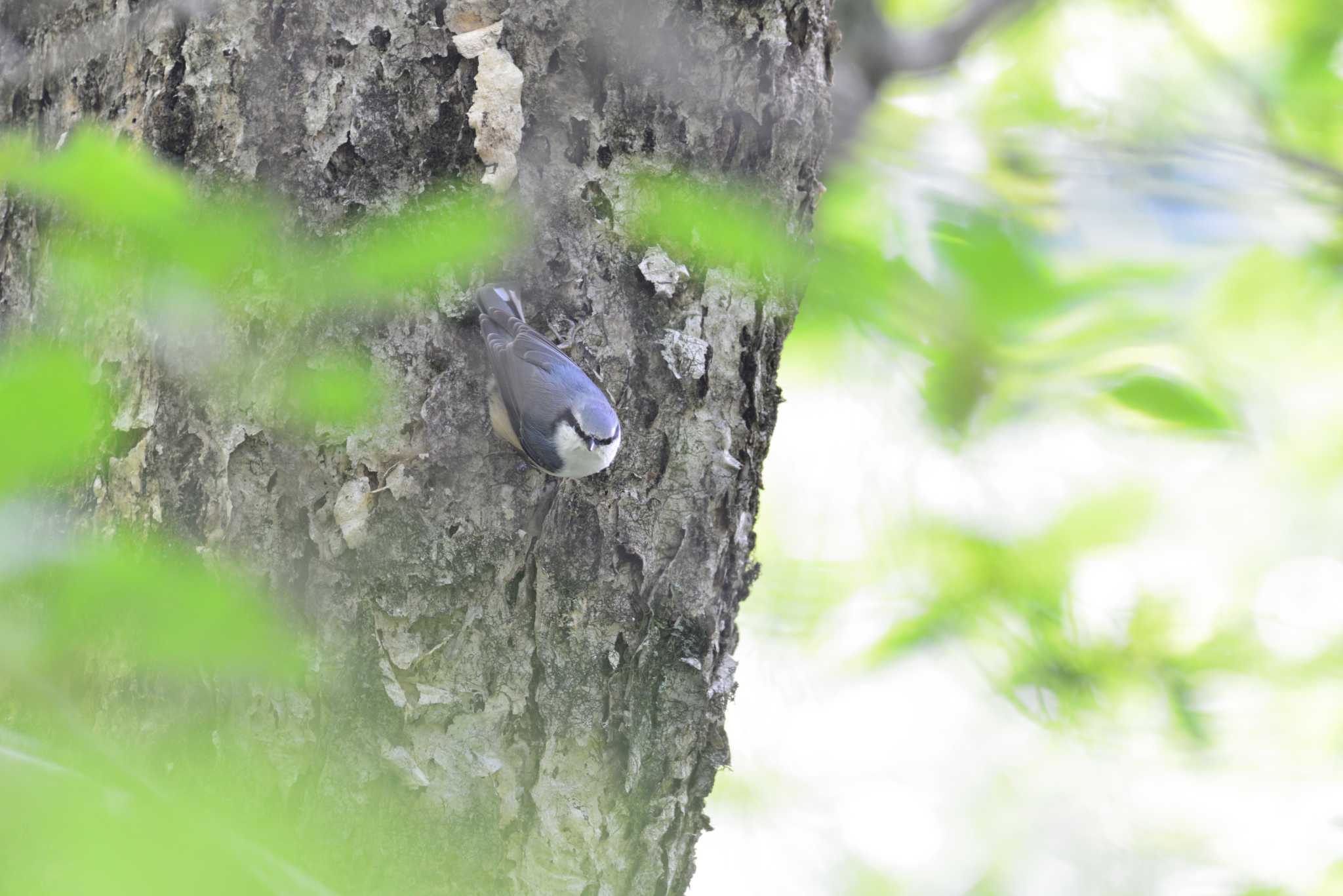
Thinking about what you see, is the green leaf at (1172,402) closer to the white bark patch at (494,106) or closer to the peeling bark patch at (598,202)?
the peeling bark patch at (598,202)

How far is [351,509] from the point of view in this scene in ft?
4.07

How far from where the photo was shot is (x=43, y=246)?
136 cm

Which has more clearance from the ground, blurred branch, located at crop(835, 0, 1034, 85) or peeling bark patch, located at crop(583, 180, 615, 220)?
blurred branch, located at crop(835, 0, 1034, 85)

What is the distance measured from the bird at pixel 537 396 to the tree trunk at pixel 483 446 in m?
0.03

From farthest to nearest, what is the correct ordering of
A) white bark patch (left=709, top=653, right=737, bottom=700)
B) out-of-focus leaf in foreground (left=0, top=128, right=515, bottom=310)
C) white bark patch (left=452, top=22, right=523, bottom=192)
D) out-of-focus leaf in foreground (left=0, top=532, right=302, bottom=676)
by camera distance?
white bark patch (left=709, top=653, right=737, bottom=700) < white bark patch (left=452, top=22, right=523, bottom=192) < out-of-focus leaf in foreground (left=0, top=128, right=515, bottom=310) < out-of-focus leaf in foreground (left=0, top=532, right=302, bottom=676)

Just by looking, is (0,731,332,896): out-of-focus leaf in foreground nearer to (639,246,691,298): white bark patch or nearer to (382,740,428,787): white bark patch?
(382,740,428,787): white bark patch

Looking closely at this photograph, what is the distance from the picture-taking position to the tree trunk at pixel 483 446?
124 cm

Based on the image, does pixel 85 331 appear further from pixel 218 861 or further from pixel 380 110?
pixel 218 861

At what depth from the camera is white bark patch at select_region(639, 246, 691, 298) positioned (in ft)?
4.52

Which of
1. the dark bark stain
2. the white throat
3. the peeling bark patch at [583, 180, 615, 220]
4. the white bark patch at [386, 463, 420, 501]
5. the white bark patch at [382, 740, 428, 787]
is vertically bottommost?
the white bark patch at [382, 740, 428, 787]

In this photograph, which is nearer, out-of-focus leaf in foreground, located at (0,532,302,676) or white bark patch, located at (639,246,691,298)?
out-of-focus leaf in foreground, located at (0,532,302,676)

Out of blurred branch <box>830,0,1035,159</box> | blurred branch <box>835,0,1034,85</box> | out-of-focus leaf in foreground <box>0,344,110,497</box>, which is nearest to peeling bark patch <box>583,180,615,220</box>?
out-of-focus leaf in foreground <box>0,344,110,497</box>

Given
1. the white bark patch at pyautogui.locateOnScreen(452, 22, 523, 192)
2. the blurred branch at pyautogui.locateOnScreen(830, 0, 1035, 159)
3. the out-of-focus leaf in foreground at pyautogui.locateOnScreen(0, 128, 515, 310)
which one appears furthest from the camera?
the blurred branch at pyautogui.locateOnScreen(830, 0, 1035, 159)

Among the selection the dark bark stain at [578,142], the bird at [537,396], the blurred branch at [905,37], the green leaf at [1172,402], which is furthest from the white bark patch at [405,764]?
the blurred branch at [905,37]
